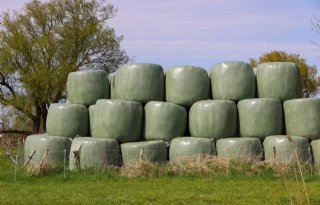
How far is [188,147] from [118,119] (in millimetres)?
1840

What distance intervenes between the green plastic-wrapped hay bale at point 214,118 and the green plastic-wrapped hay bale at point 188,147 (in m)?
→ 0.32

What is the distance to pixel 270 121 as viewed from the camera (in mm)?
14406

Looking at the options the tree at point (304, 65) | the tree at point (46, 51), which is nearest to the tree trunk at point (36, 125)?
the tree at point (46, 51)

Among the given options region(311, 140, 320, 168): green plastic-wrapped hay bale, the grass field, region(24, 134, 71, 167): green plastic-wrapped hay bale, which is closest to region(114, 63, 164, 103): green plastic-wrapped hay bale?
region(24, 134, 71, 167): green plastic-wrapped hay bale

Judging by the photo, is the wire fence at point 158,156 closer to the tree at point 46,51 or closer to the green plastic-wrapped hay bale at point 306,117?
the green plastic-wrapped hay bale at point 306,117

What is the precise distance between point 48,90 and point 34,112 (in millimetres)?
2491

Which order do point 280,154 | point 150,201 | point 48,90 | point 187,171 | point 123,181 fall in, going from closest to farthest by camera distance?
point 150,201, point 123,181, point 187,171, point 280,154, point 48,90

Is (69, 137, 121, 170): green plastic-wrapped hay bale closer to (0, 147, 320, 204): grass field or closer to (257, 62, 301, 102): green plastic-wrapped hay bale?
(0, 147, 320, 204): grass field

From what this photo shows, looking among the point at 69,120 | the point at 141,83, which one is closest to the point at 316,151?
the point at 141,83

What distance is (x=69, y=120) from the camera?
15.1 m

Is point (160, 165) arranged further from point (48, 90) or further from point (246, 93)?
point (48, 90)

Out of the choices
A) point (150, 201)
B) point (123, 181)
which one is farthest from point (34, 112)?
point (150, 201)

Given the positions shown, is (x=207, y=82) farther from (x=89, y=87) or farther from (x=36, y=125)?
(x=36, y=125)

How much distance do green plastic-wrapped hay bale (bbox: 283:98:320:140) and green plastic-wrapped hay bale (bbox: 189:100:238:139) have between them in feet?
4.84
